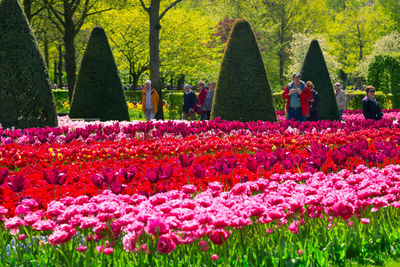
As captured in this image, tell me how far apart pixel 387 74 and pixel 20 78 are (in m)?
19.0

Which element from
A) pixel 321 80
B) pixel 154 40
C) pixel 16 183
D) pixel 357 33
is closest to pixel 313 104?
pixel 321 80

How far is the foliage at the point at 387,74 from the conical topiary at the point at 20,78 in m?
17.9

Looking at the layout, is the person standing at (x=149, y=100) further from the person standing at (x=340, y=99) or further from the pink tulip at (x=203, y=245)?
the pink tulip at (x=203, y=245)

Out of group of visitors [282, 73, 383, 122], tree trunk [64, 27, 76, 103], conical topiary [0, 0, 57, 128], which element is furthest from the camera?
tree trunk [64, 27, 76, 103]

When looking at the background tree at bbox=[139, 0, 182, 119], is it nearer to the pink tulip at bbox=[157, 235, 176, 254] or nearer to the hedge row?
the hedge row

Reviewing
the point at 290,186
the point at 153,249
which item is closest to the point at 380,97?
the point at 290,186

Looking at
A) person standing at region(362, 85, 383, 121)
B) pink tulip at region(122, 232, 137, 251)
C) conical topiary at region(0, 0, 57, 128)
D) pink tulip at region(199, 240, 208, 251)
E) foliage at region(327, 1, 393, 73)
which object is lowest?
pink tulip at region(199, 240, 208, 251)

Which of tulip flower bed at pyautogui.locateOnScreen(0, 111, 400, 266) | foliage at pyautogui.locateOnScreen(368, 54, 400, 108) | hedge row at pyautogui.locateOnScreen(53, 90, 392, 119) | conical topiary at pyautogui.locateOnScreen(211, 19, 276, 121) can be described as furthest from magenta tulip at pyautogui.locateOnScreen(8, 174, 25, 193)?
foliage at pyautogui.locateOnScreen(368, 54, 400, 108)

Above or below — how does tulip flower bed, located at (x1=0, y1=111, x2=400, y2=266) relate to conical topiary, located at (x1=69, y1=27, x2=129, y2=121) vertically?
below

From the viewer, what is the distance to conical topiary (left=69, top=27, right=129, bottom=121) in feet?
48.2

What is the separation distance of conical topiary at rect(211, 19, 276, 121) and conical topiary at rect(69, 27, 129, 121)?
3.95 meters

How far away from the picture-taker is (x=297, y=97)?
11.7 metres

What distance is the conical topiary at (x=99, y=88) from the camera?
14680 millimetres

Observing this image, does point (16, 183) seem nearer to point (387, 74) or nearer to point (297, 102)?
point (297, 102)
